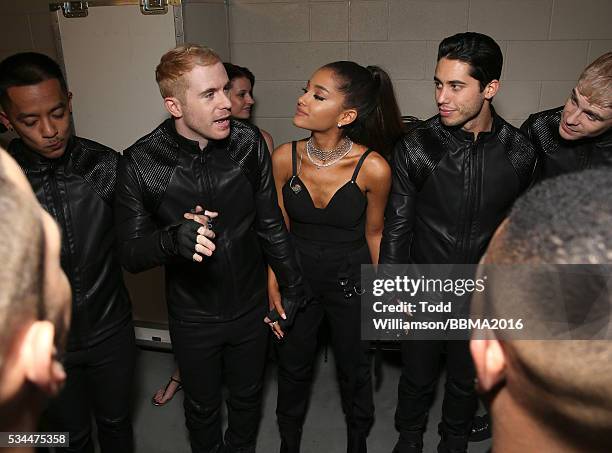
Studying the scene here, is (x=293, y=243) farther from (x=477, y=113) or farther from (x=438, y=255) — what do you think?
(x=477, y=113)

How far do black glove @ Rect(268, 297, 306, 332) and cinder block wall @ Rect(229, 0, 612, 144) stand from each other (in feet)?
6.24

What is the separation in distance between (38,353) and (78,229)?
4.66 ft

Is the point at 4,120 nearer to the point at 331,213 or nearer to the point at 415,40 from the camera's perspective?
the point at 331,213

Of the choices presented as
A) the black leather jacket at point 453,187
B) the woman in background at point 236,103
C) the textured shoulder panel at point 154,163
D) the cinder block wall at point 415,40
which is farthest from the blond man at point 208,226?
the cinder block wall at point 415,40

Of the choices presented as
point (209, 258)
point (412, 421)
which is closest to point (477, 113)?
point (209, 258)

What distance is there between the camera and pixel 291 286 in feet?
7.39

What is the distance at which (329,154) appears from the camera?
92.1 inches

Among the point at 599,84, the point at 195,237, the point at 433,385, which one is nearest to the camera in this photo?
the point at 195,237

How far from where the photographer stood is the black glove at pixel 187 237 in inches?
66.3

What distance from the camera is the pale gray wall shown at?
3.32 m

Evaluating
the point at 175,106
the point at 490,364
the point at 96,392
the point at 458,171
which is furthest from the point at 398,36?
the point at 490,364

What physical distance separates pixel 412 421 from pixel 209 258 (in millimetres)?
1302

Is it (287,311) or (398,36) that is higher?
(398,36)

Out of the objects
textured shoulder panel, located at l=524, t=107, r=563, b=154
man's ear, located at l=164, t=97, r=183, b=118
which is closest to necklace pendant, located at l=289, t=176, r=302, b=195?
man's ear, located at l=164, t=97, r=183, b=118
